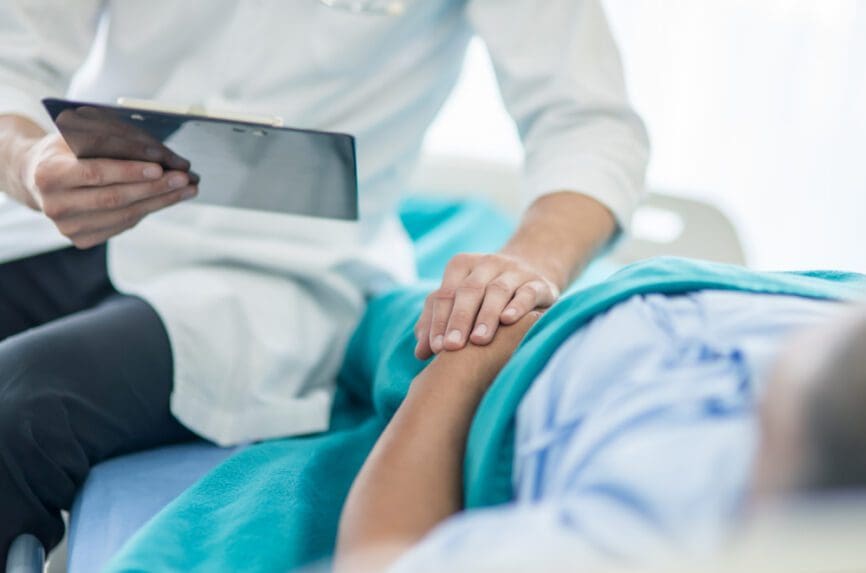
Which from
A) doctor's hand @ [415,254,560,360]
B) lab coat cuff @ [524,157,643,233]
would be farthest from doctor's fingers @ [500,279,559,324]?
lab coat cuff @ [524,157,643,233]

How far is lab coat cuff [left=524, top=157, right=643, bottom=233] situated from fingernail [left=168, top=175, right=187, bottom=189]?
16.6 inches

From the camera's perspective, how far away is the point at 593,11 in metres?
1.33

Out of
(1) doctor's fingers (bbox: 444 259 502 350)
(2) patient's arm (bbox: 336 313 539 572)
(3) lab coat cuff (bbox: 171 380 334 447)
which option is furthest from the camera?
(3) lab coat cuff (bbox: 171 380 334 447)

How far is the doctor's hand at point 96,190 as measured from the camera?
103 centimetres

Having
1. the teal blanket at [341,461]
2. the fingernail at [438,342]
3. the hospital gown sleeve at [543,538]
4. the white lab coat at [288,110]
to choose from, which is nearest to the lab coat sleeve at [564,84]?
the white lab coat at [288,110]

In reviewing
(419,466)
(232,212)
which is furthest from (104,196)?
(419,466)

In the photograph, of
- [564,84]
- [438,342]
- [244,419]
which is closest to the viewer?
[438,342]

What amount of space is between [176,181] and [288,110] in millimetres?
294

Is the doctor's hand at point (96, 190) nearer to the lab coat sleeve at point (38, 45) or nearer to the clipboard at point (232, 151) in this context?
the clipboard at point (232, 151)

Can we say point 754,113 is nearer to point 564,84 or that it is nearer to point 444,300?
point 564,84

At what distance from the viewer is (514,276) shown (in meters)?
0.98

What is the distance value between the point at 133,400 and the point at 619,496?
2.32ft

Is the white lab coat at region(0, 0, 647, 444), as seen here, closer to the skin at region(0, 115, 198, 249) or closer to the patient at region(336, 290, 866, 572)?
the skin at region(0, 115, 198, 249)

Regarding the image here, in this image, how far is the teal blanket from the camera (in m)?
0.75
